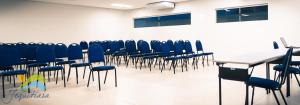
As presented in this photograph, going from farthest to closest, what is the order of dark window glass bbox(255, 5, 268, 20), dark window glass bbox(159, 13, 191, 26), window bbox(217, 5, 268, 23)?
dark window glass bbox(159, 13, 191, 26), window bbox(217, 5, 268, 23), dark window glass bbox(255, 5, 268, 20)

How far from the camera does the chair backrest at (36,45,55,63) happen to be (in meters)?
5.16

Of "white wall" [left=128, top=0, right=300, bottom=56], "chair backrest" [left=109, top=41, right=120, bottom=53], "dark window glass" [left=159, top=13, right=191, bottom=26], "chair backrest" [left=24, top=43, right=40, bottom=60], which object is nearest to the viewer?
"chair backrest" [left=24, top=43, right=40, bottom=60]

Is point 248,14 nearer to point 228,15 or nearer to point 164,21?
point 228,15

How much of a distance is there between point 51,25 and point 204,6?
674 cm

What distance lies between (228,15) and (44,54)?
6911mm

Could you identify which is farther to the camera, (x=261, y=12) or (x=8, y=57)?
(x=261, y=12)

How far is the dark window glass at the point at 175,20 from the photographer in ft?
35.2

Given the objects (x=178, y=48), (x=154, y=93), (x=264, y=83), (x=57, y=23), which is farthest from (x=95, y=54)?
(x=57, y=23)

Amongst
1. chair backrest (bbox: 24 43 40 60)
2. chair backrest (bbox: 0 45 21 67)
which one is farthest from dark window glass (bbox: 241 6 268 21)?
chair backrest (bbox: 0 45 21 67)

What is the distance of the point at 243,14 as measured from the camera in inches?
344

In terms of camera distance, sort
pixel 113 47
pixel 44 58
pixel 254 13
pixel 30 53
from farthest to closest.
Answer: pixel 113 47 → pixel 254 13 → pixel 30 53 → pixel 44 58

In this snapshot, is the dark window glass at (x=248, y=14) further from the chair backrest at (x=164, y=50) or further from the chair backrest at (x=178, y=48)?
the chair backrest at (x=164, y=50)

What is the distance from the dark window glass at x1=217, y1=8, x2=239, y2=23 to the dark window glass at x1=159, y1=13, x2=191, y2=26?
1584 mm

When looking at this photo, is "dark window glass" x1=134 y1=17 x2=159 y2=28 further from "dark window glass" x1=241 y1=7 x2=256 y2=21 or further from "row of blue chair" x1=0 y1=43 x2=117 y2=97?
"row of blue chair" x1=0 y1=43 x2=117 y2=97
